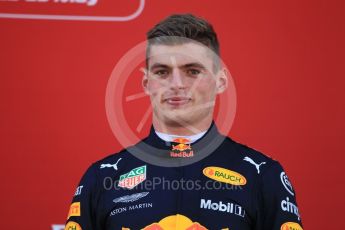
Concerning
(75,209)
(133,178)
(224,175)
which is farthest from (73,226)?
(224,175)

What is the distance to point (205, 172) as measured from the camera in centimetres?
168

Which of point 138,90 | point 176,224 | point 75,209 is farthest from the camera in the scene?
point 138,90

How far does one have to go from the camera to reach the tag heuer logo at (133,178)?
66.5 inches

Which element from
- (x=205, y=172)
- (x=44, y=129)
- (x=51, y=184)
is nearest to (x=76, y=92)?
(x=44, y=129)

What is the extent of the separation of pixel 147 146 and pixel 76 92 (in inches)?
25.6

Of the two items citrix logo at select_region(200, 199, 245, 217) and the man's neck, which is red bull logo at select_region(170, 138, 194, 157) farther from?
citrix logo at select_region(200, 199, 245, 217)

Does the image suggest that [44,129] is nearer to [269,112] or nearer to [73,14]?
[73,14]

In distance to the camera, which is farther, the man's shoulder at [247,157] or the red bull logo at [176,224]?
the man's shoulder at [247,157]

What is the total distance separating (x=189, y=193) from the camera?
164 centimetres

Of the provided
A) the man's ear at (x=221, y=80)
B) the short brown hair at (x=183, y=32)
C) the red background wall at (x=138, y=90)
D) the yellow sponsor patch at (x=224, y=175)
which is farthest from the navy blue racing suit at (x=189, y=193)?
the red background wall at (x=138, y=90)

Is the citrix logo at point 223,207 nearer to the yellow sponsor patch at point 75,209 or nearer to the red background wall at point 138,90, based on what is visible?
the yellow sponsor patch at point 75,209

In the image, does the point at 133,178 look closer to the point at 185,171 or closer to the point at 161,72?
the point at 185,171

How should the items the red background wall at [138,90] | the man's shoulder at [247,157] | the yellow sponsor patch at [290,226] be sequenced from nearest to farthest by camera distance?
the yellow sponsor patch at [290,226] → the man's shoulder at [247,157] → the red background wall at [138,90]

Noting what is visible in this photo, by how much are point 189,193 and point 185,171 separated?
7cm
